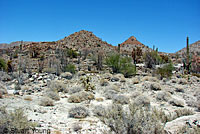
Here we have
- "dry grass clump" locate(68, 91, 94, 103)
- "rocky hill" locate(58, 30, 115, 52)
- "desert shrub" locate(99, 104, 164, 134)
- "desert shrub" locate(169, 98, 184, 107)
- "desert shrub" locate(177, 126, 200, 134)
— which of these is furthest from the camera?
"rocky hill" locate(58, 30, 115, 52)

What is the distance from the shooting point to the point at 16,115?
5.20 m

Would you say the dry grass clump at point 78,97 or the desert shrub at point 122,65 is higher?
the desert shrub at point 122,65

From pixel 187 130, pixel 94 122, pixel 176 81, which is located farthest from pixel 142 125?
pixel 176 81

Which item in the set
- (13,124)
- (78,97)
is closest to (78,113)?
(13,124)

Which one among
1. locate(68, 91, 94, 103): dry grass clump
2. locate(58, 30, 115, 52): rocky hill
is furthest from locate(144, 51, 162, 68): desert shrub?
locate(68, 91, 94, 103): dry grass clump

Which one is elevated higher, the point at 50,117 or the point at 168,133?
the point at 168,133

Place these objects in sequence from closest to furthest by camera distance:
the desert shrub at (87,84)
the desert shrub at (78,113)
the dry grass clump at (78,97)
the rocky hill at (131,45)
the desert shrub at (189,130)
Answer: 1. the desert shrub at (189,130)
2. the desert shrub at (78,113)
3. the dry grass clump at (78,97)
4. the desert shrub at (87,84)
5. the rocky hill at (131,45)

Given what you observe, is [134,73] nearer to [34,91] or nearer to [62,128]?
[34,91]

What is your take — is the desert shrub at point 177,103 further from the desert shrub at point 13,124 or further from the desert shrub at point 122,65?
the desert shrub at point 122,65

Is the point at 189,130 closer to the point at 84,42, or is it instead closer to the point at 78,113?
the point at 78,113

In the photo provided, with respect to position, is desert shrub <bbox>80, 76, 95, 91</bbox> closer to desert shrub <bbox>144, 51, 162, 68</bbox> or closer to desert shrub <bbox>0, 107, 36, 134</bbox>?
desert shrub <bbox>0, 107, 36, 134</bbox>

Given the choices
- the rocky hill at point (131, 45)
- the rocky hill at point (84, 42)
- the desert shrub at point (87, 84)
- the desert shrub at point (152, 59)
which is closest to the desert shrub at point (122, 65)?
the desert shrub at point (152, 59)

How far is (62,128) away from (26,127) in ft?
4.56

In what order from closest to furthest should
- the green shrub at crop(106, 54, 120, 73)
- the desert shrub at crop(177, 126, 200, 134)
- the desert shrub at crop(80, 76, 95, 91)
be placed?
the desert shrub at crop(177, 126, 200, 134)
the desert shrub at crop(80, 76, 95, 91)
the green shrub at crop(106, 54, 120, 73)
